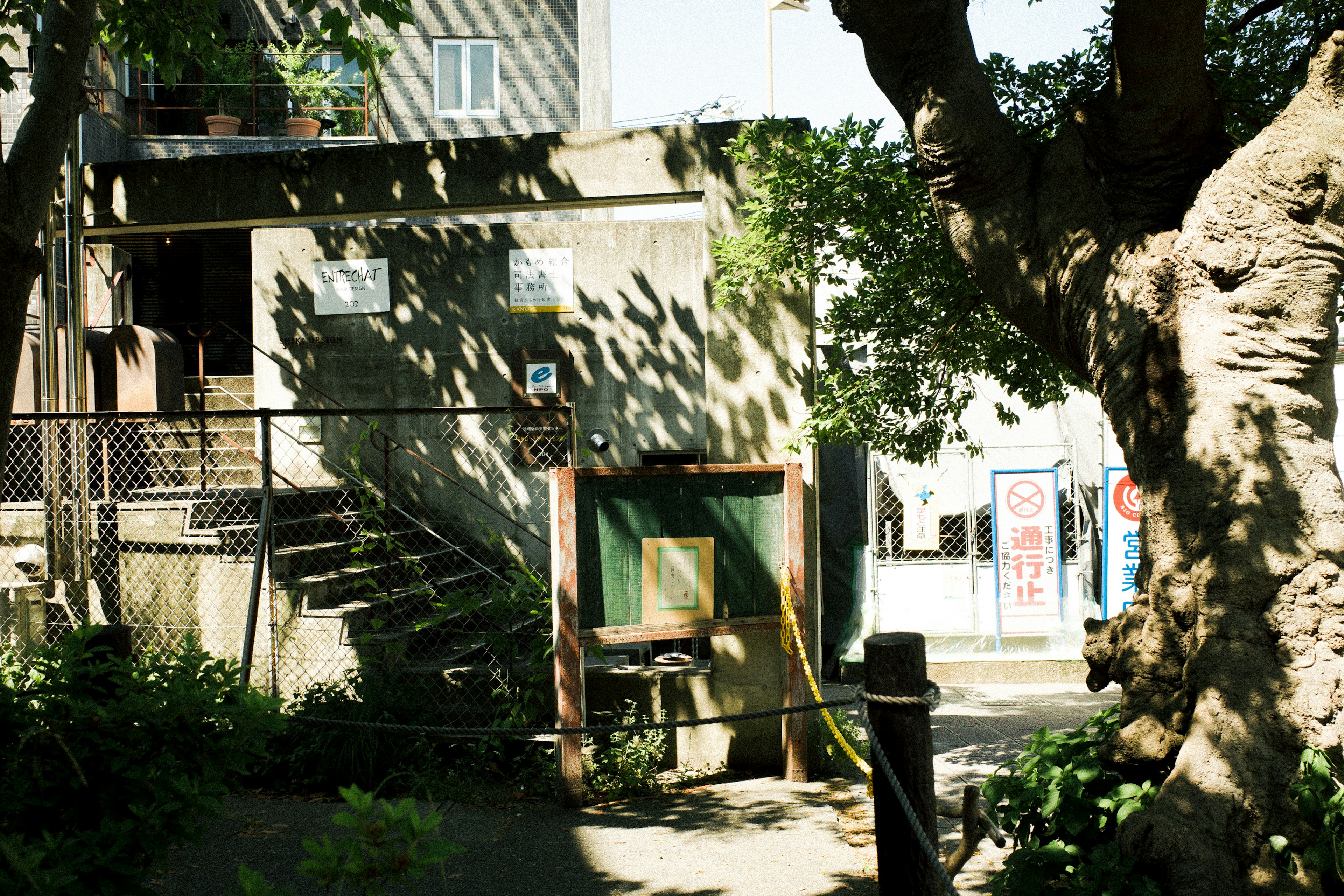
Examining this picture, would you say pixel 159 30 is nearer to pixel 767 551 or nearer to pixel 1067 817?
pixel 767 551

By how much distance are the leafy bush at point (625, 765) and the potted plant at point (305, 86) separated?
1377 cm

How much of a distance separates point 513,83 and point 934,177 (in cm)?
1643

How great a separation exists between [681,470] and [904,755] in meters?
3.05

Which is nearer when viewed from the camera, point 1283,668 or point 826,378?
point 1283,668

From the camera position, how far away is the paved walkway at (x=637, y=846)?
4547 millimetres

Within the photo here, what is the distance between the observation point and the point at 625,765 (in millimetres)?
5996

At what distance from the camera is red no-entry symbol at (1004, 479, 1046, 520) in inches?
400

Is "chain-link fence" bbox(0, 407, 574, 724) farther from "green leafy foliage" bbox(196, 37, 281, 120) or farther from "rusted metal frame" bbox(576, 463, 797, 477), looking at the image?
"green leafy foliage" bbox(196, 37, 281, 120)

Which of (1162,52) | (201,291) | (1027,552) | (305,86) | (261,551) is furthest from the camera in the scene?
(305,86)

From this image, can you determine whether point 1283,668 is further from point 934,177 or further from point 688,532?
point 688,532

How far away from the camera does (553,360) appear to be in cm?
907

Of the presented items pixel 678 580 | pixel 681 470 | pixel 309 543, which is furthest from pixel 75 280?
pixel 678 580

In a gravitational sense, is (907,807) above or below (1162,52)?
below

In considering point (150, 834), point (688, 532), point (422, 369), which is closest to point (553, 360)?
point (422, 369)
